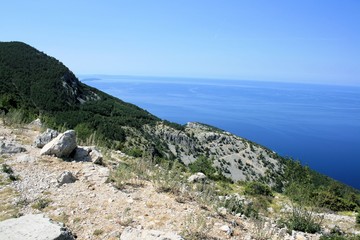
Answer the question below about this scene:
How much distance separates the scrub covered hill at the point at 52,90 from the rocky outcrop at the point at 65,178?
2474 inches

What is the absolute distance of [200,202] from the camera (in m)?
7.87

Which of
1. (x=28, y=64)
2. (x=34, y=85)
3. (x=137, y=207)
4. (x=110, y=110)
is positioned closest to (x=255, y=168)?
(x=110, y=110)

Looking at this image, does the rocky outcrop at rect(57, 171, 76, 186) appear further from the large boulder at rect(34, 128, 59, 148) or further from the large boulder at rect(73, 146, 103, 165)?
the large boulder at rect(34, 128, 59, 148)

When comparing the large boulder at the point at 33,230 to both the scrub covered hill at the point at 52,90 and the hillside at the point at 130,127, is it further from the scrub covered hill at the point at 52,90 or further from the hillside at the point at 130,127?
the scrub covered hill at the point at 52,90

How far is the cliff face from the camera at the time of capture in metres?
79.1

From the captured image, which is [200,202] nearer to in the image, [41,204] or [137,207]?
[137,207]

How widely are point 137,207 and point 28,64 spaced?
11911 cm

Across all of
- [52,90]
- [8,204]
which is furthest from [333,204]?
[52,90]

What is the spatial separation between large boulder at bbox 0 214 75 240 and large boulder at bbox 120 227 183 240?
93 cm

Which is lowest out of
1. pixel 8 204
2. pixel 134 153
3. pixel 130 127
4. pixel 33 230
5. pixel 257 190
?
pixel 130 127

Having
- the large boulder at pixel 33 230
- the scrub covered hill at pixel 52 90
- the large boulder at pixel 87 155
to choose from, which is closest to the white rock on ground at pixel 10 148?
the large boulder at pixel 87 155

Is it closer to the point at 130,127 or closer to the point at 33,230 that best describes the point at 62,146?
the point at 33,230

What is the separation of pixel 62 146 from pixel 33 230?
496cm

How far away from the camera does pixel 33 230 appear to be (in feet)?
16.2
